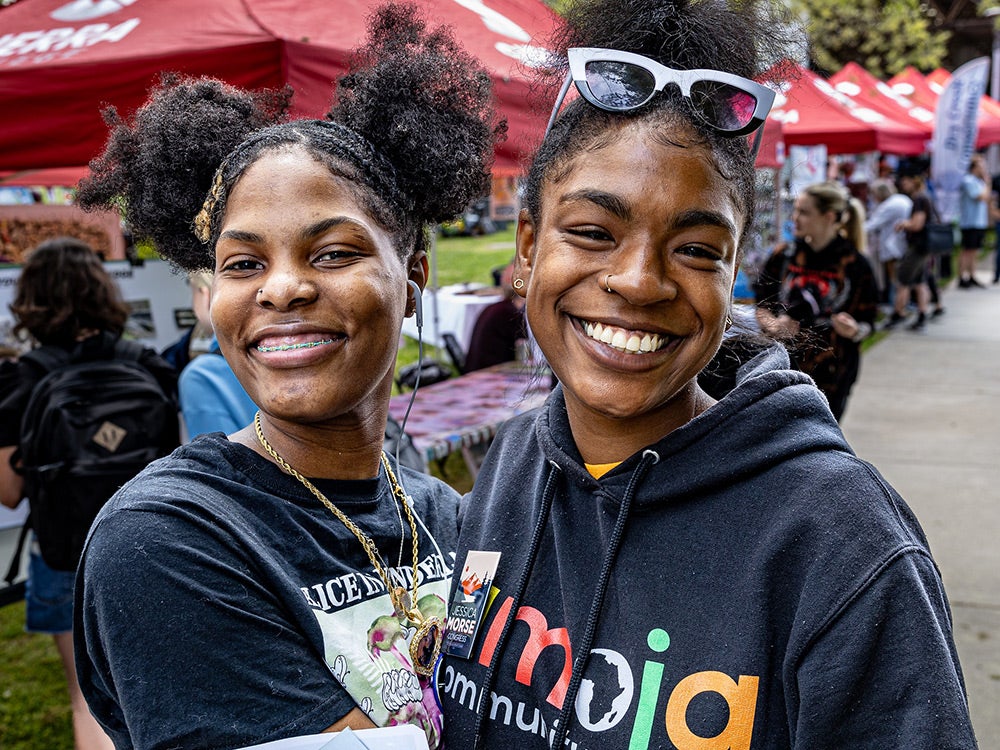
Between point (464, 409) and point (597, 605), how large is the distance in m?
3.80

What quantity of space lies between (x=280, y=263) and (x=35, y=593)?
8.14 ft

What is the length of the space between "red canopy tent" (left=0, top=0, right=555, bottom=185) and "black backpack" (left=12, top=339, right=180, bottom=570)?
803mm

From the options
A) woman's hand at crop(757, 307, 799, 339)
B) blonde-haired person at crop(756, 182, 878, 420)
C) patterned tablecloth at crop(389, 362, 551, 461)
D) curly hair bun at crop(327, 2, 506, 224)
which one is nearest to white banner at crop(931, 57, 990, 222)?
blonde-haired person at crop(756, 182, 878, 420)

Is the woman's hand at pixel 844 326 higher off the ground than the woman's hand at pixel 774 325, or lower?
lower

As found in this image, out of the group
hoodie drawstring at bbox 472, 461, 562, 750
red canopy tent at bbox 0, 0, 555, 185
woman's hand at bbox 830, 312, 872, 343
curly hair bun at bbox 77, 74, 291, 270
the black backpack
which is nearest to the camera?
hoodie drawstring at bbox 472, 461, 562, 750

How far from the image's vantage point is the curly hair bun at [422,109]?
168 cm

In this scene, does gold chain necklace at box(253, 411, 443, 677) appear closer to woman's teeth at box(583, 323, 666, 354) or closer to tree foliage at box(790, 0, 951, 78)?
woman's teeth at box(583, 323, 666, 354)

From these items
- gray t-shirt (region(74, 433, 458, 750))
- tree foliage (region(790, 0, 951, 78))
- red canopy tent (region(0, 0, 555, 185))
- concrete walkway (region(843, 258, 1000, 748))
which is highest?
tree foliage (region(790, 0, 951, 78))

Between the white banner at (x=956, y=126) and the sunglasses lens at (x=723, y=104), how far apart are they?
12489mm

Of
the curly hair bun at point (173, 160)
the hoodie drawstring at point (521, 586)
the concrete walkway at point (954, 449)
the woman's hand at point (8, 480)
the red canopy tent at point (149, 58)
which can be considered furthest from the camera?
the concrete walkway at point (954, 449)

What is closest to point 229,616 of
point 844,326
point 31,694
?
point 31,694

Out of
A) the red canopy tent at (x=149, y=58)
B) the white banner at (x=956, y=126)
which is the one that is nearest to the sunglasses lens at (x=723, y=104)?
the red canopy tent at (x=149, y=58)

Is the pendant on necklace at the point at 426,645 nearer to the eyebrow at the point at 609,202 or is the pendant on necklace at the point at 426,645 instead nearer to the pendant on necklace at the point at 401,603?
the pendant on necklace at the point at 401,603

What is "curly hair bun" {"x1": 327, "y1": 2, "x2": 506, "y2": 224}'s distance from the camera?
5.53 ft
